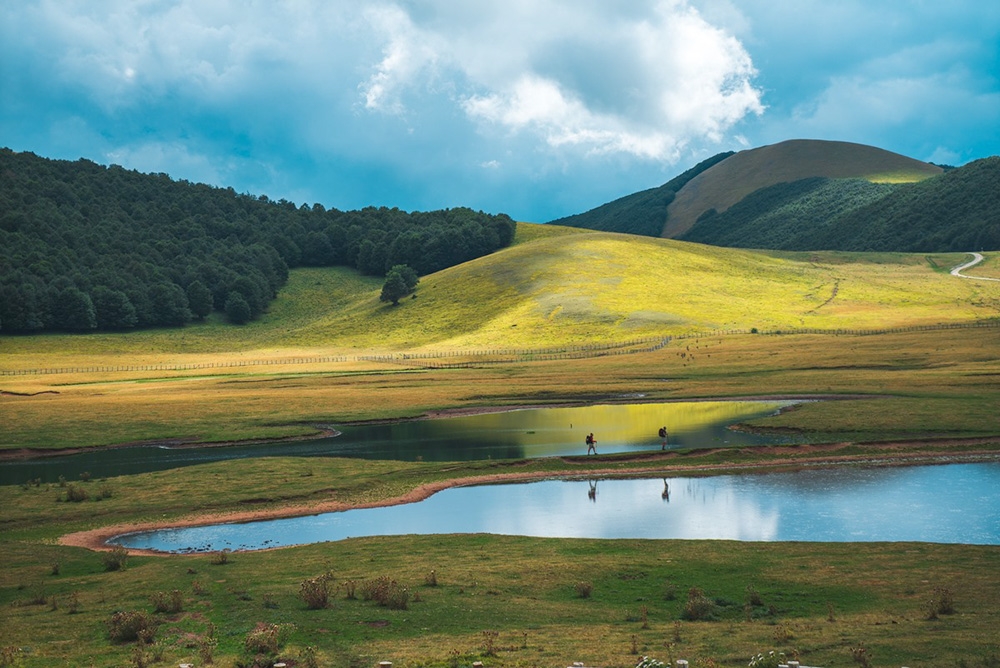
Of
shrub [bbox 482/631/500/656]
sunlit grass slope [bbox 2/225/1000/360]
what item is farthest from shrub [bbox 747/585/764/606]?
sunlit grass slope [bbox 2/225/1000/360]

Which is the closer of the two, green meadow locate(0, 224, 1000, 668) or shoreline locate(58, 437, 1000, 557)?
green meadow locate(0, 224, 1000, 668)

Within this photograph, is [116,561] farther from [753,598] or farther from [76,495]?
[753,598]

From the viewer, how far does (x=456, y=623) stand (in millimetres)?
24109

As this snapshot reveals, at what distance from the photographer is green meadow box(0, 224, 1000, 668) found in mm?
21672

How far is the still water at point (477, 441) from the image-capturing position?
196 feet

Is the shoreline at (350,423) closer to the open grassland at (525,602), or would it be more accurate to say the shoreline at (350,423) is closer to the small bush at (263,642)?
the open grassland at (525,602)

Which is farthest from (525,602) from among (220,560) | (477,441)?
(477,441)

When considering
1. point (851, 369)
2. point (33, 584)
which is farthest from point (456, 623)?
point (851, 369)

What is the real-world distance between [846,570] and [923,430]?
34.6m

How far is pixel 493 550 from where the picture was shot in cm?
3403

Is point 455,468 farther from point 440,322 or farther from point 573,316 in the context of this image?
point 440,322

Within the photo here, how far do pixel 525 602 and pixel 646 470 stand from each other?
2731 centimetres

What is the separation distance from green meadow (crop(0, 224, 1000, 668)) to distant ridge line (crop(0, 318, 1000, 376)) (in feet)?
4.60

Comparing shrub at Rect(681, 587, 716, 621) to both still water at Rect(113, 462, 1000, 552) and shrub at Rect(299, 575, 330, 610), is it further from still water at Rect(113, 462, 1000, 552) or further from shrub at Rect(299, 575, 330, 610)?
still water at Rect(113, 462, 1000, 552)
